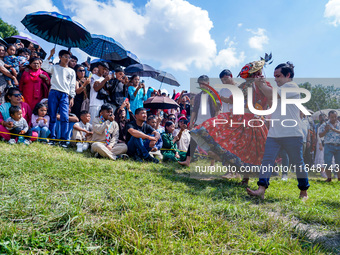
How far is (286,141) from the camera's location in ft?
11.1

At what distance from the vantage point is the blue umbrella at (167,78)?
10.6 metres

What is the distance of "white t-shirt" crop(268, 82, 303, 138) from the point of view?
3346 millimetres

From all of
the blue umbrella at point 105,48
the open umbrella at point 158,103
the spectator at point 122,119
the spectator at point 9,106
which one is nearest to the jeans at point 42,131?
the spectator at point 9,106

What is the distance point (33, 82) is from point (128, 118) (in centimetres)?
245

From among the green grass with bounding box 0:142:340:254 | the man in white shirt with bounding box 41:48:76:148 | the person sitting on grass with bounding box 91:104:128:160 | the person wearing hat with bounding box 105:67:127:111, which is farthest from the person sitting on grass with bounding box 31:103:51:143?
the green grass with bounding box 0:142:340:254

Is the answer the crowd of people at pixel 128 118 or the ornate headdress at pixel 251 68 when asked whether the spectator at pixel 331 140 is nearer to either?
the crowd of people at pixel 128 118

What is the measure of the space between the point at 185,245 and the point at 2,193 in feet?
6.02

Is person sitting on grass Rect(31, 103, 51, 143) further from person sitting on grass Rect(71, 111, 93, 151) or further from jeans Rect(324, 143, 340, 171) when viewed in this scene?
jeans Rect(324, 143, 340, 171)

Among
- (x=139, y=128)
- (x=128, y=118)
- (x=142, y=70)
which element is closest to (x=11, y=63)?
(x=128, y=118)

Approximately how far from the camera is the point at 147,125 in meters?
6.04

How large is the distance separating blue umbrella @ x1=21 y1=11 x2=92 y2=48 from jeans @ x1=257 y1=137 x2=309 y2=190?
5.39m

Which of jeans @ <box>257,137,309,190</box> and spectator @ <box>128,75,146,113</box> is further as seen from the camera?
spectator @ <box>128,75,146,113</box>

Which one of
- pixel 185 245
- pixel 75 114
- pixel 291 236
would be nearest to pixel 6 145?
pixel 75 114

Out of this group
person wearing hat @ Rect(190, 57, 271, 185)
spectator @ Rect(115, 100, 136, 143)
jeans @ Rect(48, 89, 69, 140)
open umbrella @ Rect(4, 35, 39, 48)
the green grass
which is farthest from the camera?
open umbrella @ Rect(4, 35, 39, 48)
